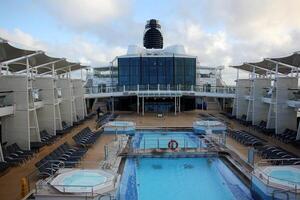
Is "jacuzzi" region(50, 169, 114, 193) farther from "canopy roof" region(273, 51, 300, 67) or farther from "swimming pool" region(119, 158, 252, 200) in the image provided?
"canopy roof" region(273, 51, 300, 67)

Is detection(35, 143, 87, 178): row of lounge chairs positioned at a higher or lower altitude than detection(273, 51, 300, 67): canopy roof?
lower

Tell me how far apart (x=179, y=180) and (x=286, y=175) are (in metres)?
3.35

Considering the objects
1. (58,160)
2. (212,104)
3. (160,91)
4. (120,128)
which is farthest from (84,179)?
(212,104)

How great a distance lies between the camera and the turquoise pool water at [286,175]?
769cm

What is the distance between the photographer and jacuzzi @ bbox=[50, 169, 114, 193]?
693 centimetres

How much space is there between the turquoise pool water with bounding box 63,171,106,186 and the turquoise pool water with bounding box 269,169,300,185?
168 inches

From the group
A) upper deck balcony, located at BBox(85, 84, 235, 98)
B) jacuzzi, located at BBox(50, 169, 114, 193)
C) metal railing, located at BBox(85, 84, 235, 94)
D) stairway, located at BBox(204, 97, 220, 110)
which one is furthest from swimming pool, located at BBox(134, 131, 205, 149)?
stairway, located at BBox(204, 97, 220, 110)

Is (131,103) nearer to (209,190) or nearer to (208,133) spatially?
(208,133)

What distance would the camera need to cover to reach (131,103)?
30141 millimetres

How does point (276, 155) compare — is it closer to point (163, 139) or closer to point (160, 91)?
point (163, 139)

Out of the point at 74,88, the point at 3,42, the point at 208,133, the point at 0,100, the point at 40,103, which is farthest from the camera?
the point at 74,88

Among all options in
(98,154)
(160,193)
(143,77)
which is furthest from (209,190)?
(143,77)

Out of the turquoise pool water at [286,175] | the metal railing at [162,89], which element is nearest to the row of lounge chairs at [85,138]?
the turquoise pool water at [286,175]

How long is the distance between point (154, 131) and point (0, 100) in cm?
918
